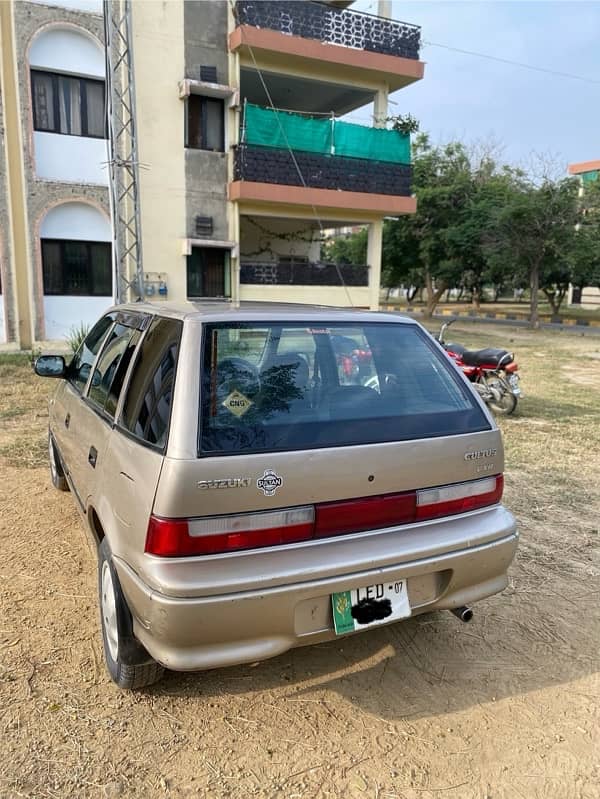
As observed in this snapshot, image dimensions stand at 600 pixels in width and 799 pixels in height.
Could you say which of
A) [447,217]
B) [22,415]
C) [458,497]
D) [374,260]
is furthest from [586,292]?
[458,497]

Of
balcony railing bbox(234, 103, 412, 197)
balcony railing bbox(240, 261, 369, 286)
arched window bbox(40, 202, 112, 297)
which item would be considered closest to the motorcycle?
balcony railing bbox(240, 261, 369, 286)

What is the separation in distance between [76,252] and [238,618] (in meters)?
14.0

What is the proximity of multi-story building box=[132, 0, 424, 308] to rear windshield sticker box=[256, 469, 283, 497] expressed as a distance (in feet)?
39.1

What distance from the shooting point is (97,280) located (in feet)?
48.3

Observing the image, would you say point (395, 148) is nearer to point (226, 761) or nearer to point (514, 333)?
point (514, 333)

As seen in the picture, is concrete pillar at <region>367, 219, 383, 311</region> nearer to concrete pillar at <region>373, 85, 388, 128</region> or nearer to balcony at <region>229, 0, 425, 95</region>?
concrete pillar at <region>373, 85, 388, 128</region>

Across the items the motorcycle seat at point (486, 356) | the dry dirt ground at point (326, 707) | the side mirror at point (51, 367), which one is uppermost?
the side mirror at point (51, 367)

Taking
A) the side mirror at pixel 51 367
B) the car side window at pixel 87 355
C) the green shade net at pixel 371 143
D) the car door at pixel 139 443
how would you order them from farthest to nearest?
the green shade net at pixel 371 143
the side mirror at pixel 51 367
the car side window at pixel 87 355
the car door at pixel 139 443

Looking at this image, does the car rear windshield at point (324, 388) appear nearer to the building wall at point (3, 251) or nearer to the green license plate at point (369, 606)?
the green license plate at point (369, 606)

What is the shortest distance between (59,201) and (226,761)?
13966 millimetres

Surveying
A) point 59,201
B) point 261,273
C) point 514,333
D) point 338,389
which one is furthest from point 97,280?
point 514,333

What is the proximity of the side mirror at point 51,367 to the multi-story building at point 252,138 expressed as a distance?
33.6 feet

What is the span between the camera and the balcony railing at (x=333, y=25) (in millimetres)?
14352

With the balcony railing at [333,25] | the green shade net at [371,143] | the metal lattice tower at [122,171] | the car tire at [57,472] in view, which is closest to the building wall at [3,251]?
the metal lattice tower at [122,171]
